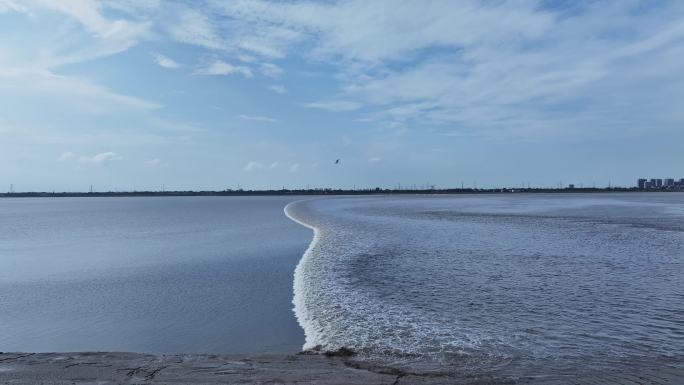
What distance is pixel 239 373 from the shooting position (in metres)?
7.20

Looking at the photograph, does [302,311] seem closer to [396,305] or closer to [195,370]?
[396,305]

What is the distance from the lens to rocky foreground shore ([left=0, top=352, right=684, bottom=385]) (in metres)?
6.84

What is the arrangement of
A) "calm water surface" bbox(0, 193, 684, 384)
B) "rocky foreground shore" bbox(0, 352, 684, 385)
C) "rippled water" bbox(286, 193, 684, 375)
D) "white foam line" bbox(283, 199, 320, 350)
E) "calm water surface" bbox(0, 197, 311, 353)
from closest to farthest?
1. "rocky foreground shore" bbox(0, 352, 684, 385)
2. "rippled water" bbox(286, 193, 684, 375)
3. "calm water surface" bbox(0, 193, 684, 384)
4. "white foam line" bbox(283, 199, 320, 350)
5. "calm water surface" bbox(0, 197, 311, 353)

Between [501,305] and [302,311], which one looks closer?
[501,305]

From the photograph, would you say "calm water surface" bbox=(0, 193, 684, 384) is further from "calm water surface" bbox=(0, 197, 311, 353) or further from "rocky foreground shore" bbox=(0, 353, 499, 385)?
"rocky foreground shore" bbox=(0, 353, 499, 385)

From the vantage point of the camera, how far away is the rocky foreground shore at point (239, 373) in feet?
22.4

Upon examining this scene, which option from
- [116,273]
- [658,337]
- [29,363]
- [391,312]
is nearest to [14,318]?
[29,363]

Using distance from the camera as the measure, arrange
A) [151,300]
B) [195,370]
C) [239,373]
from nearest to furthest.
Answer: [239,373]
[195,370]
[151,300]

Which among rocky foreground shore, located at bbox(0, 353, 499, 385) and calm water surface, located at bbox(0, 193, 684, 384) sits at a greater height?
rocky foreground shore, located at bbox(0, 353, 499, 385)

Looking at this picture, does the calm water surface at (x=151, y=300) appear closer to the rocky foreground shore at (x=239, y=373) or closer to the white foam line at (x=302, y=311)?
the white foam line at (x=302, y=311)

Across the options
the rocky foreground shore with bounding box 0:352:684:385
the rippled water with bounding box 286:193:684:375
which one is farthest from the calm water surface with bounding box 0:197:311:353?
the rocky foreground shore with bounding box 0:352:684:385

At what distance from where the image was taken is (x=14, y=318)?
40.1 feet

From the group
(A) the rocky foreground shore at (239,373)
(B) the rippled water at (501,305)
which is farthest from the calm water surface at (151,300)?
(A) the rocky foreground shore at (239,373)

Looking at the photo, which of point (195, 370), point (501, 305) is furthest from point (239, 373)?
point (501, 305)
